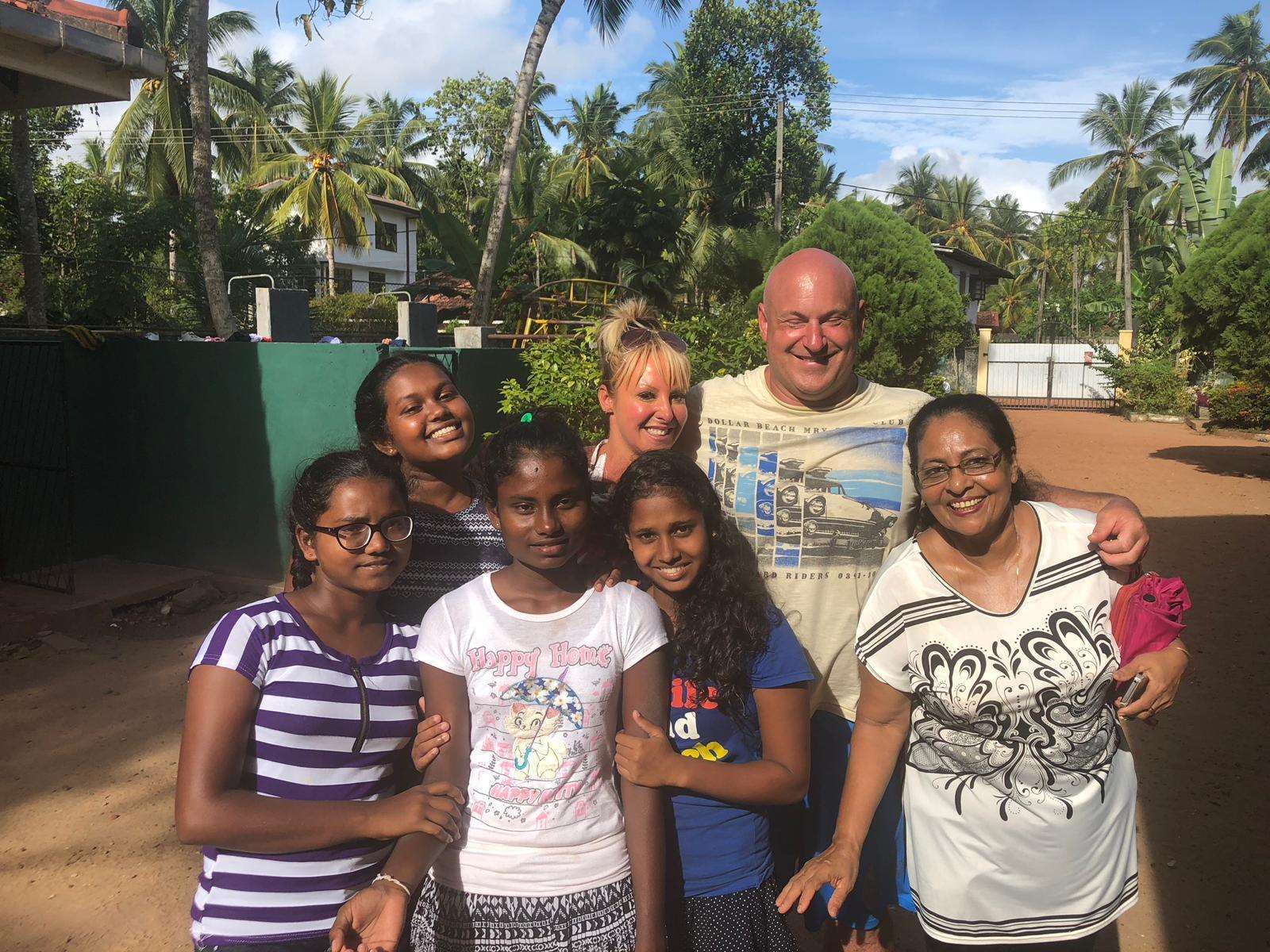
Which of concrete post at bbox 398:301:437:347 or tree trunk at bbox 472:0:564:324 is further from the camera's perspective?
tree trunk at bbox 472:0:564:324

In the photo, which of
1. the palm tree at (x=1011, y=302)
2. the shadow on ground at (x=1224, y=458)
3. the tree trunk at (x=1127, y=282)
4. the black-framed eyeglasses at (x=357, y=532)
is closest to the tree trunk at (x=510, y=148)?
the shadow on ground at (x=1224, y=458)

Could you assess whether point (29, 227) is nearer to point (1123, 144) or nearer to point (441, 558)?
point (441, 558)

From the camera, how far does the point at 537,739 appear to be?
179 centimetres

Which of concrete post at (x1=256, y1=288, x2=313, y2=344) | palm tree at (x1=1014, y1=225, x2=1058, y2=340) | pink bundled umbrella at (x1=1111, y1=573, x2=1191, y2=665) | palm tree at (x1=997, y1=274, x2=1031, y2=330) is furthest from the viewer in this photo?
palm tree at (x1=997, y1=274, x2=1031, y2=330)

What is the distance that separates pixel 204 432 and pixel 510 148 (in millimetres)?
7667

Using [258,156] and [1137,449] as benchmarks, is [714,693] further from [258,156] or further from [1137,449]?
[258,156]

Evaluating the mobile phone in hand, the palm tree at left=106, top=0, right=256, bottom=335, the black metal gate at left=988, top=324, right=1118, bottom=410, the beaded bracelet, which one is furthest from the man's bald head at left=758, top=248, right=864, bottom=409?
the black metal gate at left=988, top=324, right=1118, bottom=410

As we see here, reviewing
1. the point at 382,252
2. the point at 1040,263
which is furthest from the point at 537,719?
the point at 1040,263

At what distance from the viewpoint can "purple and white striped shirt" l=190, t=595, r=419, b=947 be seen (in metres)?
1.70

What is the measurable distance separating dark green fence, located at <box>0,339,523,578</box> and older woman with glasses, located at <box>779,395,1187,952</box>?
5560 mm


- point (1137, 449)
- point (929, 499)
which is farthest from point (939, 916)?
point (1137, 449)

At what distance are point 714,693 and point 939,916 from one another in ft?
2.10

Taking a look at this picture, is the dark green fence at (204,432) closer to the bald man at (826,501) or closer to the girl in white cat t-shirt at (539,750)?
the bald man at (826,501)

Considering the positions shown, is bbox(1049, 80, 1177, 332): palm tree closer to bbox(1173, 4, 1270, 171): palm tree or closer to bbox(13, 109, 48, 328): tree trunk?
bbox(1173, 4, 1270, 171): palm tree
